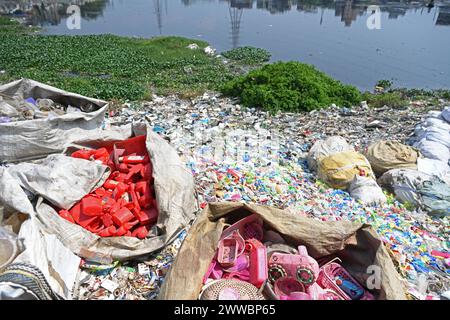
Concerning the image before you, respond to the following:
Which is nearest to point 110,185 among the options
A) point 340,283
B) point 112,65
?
point 340,283

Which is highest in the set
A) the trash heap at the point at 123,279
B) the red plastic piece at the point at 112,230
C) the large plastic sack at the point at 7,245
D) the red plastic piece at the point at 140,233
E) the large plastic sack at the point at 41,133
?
the large plastic sack at the point at 41,133

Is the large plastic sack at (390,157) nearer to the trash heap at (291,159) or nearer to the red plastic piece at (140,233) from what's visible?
the trash heap at (291,159)

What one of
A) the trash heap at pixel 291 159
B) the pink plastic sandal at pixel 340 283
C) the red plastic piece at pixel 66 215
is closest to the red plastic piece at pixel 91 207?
the red plastic piece at pixel 66 215

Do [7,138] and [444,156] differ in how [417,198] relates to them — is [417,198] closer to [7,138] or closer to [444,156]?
[444,156]

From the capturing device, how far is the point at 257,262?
7.02 feet

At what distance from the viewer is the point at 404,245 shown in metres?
2.84

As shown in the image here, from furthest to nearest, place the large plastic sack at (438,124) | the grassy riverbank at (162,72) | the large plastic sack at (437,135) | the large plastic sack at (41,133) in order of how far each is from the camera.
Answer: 1. the grassy riverbank at (162,72)
2. the large plastic sack at (438,124)
3. the large plastic sack at (437,135)
4. the large plastic sack at (41,133)

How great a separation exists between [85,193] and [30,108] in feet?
6.47

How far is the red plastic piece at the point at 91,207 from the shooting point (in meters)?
2.70

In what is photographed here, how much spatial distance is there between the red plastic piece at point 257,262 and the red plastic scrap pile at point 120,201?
0.93 m

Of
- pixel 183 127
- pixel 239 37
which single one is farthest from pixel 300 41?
pixel 183 127

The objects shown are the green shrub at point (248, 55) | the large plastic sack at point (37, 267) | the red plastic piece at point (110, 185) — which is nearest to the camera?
the large plastic sack at point (37, 267)

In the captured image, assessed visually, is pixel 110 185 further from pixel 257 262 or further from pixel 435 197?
pixel 435 197
